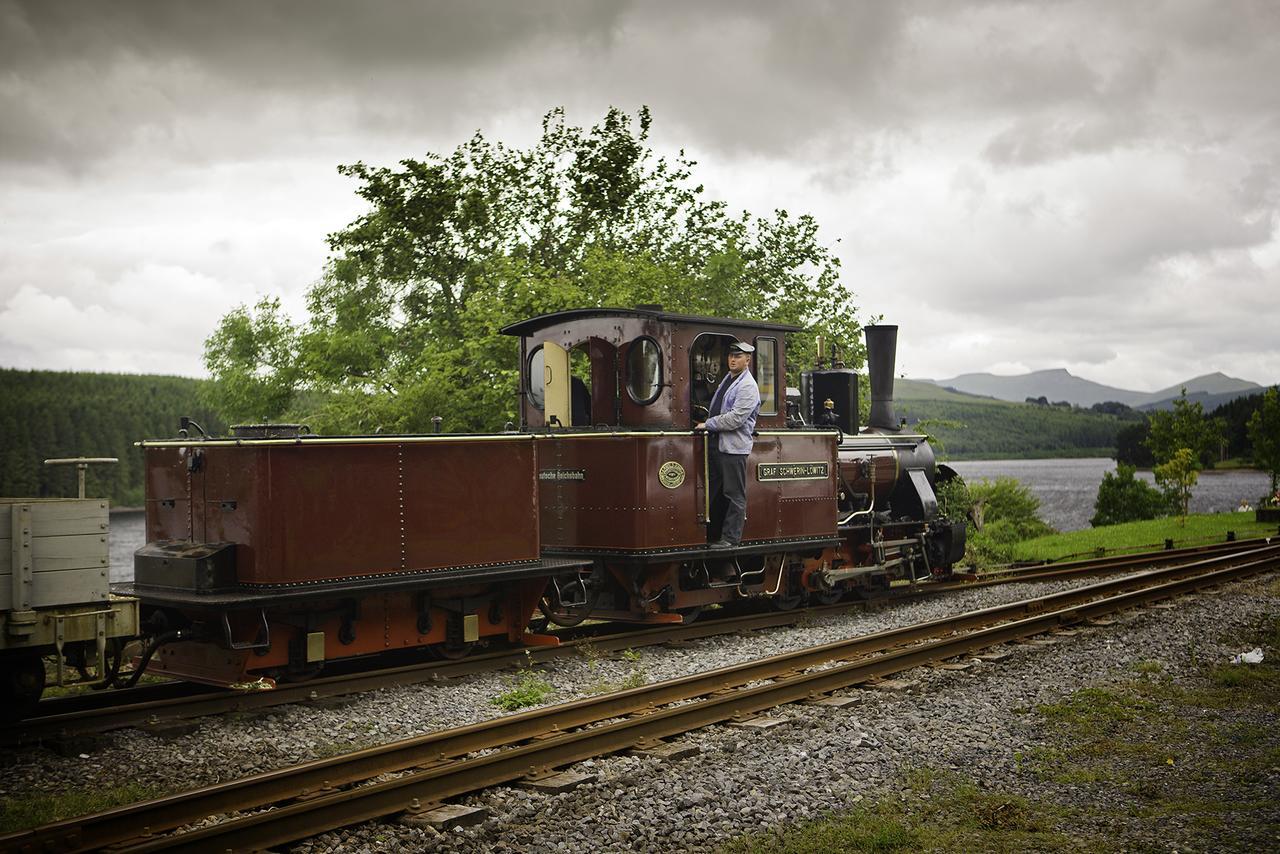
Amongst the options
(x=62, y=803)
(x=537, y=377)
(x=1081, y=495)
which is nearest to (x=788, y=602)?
(x=537, y=377)

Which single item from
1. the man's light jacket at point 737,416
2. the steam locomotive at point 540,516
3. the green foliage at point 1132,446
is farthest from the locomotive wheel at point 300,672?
the green foliage at point 1132,446

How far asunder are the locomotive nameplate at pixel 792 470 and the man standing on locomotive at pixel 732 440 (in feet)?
1.54

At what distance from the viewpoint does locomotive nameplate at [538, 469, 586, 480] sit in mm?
10469

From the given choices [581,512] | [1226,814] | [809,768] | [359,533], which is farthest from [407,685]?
[1226,814]

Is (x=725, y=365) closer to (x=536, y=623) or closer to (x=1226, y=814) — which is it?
(x=536, y=623)

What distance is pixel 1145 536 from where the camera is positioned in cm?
2783

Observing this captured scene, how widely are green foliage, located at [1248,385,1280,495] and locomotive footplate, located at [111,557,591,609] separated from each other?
128ft

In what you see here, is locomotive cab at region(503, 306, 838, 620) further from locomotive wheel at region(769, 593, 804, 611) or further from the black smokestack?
the black smokestack

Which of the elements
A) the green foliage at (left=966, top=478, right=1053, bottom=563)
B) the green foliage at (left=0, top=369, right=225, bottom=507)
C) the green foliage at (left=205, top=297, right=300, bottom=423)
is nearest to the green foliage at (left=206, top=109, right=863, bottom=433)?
the green foliage at (left=205, top=297, right=300, bottom=423)

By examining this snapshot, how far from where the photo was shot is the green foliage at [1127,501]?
133 ft

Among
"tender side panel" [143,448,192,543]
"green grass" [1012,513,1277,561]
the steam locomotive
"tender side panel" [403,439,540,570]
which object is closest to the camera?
the steam locomotive

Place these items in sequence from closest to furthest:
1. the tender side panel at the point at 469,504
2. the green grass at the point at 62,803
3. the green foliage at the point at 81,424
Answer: the green grass at the point at 62,803 → the tender side panel at the point at 469,504 → the green foliage at the point at 81,424

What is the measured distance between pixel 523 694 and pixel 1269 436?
135 ft

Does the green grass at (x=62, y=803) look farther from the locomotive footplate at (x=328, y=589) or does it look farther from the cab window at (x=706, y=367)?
the cab window at (x=706, y=367)
